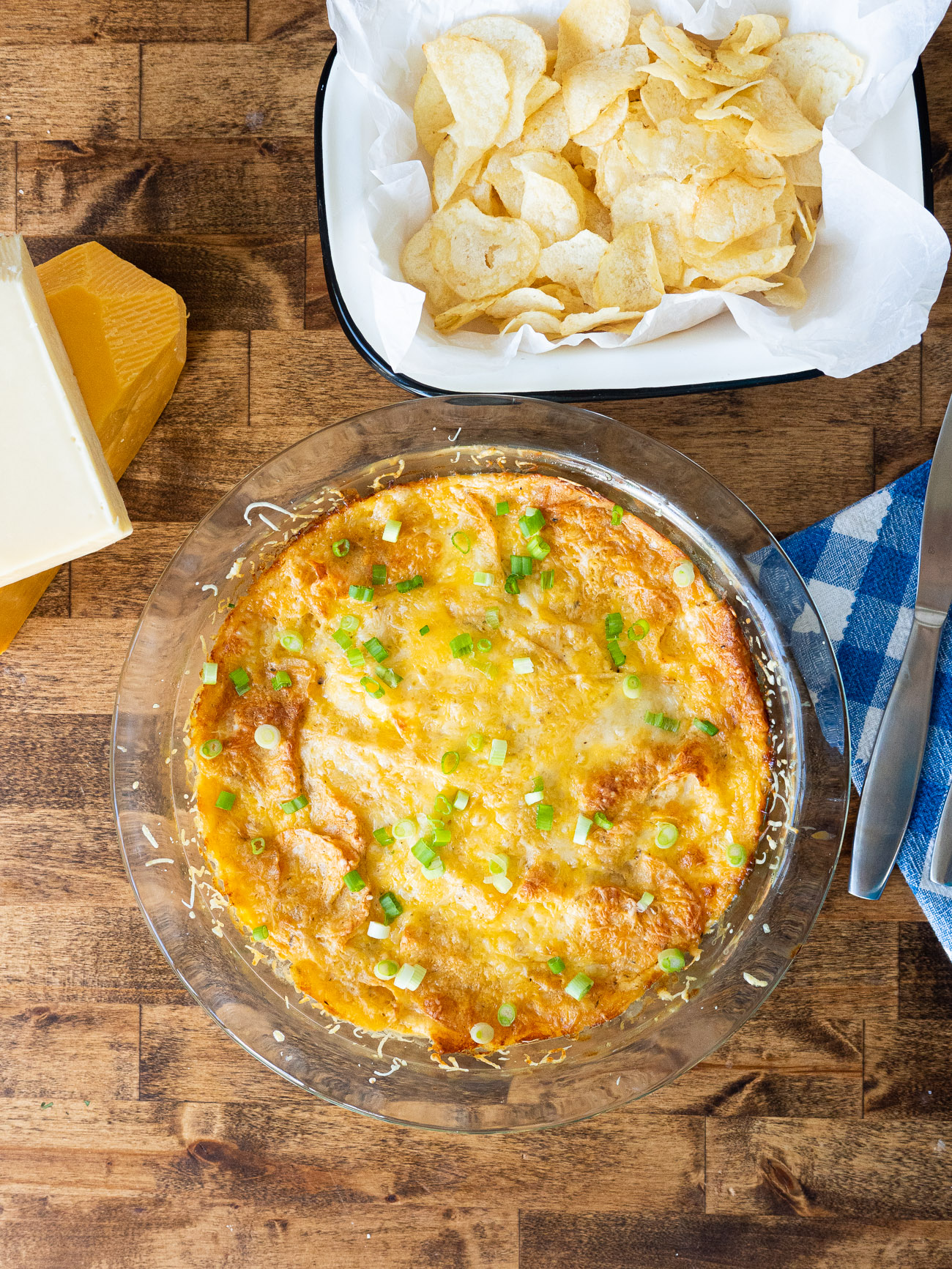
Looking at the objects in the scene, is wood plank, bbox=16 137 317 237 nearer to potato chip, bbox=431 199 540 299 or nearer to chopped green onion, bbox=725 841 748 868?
potato chip, bbox=431 199 540 299

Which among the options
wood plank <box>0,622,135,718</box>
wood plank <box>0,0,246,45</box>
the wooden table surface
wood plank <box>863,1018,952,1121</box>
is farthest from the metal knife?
wood plank <box>0,0,246,45</box>

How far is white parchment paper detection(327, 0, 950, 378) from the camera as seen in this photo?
170 centimetres

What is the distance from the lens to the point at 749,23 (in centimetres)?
173

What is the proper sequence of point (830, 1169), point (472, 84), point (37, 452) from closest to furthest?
point (472, 84)
point (37, 452)
point (830, 1169)

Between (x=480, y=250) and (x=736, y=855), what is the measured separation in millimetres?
1274

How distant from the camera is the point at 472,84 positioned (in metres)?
1.72

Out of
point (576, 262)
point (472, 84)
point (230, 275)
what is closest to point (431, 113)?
point (472, 84)

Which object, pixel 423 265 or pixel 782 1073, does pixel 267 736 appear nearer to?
pixel 423 265

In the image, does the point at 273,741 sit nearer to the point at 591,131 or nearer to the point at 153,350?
the point at 153,350

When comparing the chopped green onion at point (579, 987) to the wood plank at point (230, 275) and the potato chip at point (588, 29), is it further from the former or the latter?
the potato chip at point (588, 29)

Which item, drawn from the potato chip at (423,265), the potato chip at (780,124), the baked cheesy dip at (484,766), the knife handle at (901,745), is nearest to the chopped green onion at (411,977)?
the baked cheesy dip at (484,766)

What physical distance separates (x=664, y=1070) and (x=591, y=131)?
1.85m

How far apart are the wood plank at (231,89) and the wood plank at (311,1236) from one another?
2306mm

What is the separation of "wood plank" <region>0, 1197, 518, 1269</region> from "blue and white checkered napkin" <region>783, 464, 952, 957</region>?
Answer: 48.6 inches
